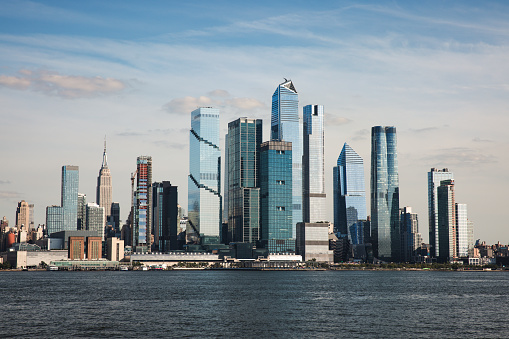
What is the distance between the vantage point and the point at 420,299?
477 ft

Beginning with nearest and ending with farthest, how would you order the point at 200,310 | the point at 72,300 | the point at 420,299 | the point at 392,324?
the point at 392,324
the point at 200,310
the point at 72,300
the point at 420,299

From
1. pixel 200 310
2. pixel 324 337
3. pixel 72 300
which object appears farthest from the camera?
pixel 72 300

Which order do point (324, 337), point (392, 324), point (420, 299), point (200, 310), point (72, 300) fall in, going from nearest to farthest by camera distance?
1. point (324, 337)
2. point (392, 324)
3. point (200, 310)
4. point (72, 300)
5. point (420, 299)

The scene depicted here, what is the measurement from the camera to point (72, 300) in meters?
137

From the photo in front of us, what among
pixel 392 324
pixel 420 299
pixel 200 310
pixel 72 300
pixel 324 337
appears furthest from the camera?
pixel 420 299

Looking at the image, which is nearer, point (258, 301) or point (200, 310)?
point (200, 310)

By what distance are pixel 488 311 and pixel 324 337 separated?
45364 mm

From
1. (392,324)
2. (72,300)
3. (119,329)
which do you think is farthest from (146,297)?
(392,324)

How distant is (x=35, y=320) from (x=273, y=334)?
3771 cm

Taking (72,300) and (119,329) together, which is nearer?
(119,329)

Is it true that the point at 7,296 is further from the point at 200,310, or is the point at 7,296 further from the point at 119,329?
the point at 119,329

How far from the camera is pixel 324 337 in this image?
8700cm

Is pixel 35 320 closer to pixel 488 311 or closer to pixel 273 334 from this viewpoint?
pixel 273 334

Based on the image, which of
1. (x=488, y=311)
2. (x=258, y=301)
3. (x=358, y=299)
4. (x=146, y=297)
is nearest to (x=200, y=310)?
(x=258, y=301)
